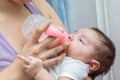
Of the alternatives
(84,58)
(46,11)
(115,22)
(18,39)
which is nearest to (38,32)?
(18,39)

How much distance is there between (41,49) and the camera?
3.38ft

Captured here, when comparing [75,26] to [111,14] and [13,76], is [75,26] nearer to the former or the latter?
[111,14]

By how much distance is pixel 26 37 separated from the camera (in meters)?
1.14

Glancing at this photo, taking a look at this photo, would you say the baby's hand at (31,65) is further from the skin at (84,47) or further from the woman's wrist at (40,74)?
the skin at (84,47)

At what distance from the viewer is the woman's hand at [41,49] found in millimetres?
992

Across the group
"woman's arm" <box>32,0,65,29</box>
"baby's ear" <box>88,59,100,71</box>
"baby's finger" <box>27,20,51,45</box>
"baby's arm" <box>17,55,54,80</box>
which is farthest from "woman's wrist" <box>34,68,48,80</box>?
"woman's arm" <box>32,0,65,29</box>

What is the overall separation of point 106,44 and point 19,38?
39 centimetres

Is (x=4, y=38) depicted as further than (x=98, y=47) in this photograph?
No

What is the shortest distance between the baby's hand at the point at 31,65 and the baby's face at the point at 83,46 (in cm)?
21

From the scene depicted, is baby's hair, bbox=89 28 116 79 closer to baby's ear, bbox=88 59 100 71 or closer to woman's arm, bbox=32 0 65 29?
baby's ear, bbox=88 59 100 71

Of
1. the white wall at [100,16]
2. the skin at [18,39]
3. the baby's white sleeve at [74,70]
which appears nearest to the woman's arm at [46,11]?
the skin at [18,39]

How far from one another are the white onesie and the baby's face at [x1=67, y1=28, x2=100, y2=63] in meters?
0.03

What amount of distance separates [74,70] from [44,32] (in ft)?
0.67

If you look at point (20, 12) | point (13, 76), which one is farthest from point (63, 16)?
point (13, 76)
